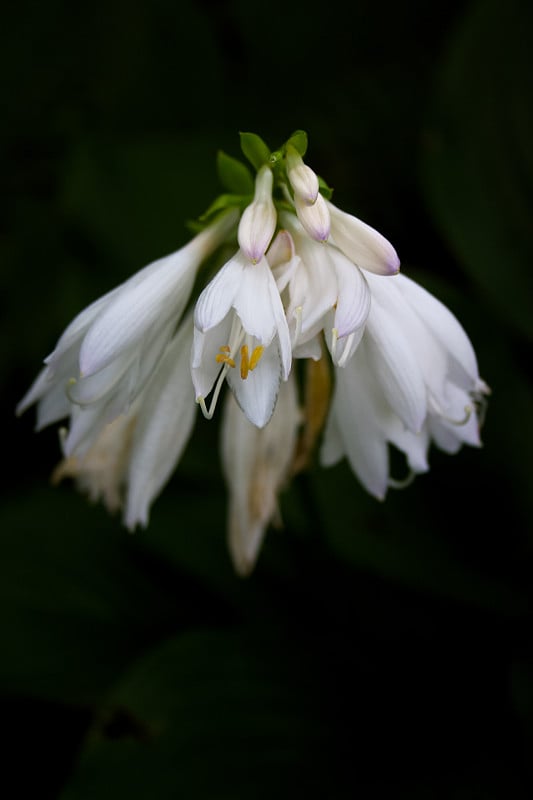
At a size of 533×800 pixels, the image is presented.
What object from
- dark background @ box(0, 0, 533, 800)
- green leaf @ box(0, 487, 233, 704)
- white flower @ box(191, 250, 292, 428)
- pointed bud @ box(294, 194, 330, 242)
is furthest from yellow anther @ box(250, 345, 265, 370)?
green leaf @ box(0, 487, 233, 704)

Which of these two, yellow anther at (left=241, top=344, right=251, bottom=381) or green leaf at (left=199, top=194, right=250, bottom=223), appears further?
green leaf at (left=199, top=194, right=250, bottom=223)

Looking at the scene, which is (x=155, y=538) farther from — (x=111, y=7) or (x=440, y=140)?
(x=111, y=7)

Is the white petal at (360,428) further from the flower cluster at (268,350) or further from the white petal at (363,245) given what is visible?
the white petal at (363,245)

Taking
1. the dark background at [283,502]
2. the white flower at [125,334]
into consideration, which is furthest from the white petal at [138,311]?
the dark background at [283,502]

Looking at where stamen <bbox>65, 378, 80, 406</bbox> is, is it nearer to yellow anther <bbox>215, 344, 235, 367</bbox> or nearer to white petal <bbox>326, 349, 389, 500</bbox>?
yellow anther <bbox>215, 344, 235, 367</bbox>

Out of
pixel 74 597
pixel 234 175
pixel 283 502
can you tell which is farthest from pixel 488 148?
pixel 74 597

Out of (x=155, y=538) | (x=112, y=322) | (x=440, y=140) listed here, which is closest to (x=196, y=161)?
(x=440, y=140)
